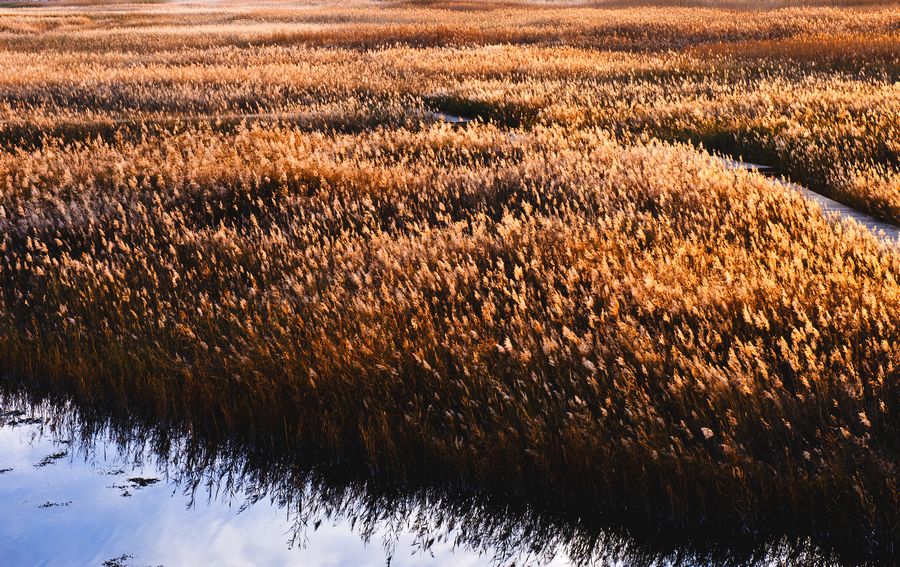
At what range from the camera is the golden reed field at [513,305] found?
Result: 4.19m

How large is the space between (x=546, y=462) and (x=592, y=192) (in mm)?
4935

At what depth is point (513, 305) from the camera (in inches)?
233

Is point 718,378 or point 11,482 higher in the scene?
point 718,378

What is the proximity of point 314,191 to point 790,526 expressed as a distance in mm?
6965

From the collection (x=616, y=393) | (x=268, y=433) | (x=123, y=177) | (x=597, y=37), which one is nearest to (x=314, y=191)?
(x=123, y=177)

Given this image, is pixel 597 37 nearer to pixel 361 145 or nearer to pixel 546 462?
pixel 361 145

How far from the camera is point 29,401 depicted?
5816mm

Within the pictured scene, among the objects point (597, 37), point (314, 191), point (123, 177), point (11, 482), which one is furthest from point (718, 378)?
point (597, 37)

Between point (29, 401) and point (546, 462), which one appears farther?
point (29, 401)

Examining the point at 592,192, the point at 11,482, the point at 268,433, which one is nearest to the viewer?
the point at 11,482

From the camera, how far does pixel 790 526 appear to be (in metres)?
3.82

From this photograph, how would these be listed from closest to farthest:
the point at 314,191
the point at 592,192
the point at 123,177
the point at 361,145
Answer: the point at 592,192 < the point at 314,191 < the point at 123,177 < the point at 361,145

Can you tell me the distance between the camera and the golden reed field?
419 cm

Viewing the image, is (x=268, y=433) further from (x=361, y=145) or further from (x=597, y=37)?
(x=597, y=37)
